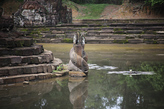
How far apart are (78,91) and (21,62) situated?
7.54 feet

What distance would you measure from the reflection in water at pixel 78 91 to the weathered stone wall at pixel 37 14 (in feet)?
48.2

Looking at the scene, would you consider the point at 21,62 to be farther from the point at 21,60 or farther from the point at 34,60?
the point at 34,60

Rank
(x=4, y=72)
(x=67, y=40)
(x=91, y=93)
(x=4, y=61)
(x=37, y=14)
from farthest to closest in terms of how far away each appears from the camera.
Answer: (x=37, y=14), (x=67, y=40), (x=4, y=61), (x=4, y=72), (x=91, y=93)

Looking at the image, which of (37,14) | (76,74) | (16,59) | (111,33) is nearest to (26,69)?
(16,59)

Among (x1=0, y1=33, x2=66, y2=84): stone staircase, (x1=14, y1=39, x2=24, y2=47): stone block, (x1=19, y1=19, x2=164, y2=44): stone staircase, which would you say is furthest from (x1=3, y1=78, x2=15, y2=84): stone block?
(x1=19, y1=19, x2=164, y2=44): stone staircase

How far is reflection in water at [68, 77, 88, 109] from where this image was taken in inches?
173

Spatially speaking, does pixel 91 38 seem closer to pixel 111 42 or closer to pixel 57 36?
pixel 111 42

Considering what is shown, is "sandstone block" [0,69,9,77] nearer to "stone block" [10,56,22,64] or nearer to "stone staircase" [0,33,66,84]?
"stone staircase" [0,33,66,84]

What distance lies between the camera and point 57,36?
18.2 meters

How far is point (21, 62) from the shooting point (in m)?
6.54

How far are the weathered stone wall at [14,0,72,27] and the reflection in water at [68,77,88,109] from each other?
14.7 meters

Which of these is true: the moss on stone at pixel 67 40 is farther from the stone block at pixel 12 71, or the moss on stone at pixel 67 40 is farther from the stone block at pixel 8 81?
the stone block at pixel 8 81

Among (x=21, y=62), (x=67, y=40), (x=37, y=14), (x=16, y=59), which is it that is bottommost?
(x=67, y=40)

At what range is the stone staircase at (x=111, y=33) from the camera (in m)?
16.1
